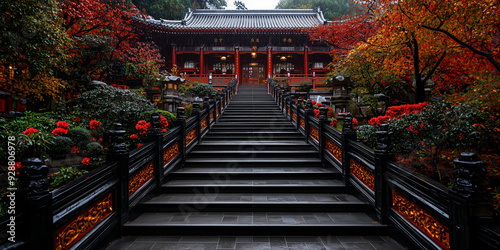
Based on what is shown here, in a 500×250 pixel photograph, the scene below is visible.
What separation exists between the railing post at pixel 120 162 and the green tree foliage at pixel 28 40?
14.8ft

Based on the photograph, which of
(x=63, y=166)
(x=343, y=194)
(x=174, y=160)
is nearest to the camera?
(x=343, y=194)

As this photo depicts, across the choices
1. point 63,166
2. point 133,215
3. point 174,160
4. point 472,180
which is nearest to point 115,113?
point 63,166

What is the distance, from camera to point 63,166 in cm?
619

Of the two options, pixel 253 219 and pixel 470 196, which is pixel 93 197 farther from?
pixel 470 196

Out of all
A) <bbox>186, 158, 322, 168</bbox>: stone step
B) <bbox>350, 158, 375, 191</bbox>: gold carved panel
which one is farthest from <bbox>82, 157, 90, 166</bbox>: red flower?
<bbox>350, 158, 375, 191</bbox>: gold carved panel

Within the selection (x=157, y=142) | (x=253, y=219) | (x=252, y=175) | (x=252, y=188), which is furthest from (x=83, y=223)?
(x=252, y=175)

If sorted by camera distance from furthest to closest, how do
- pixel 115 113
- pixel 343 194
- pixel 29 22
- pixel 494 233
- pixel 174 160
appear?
pixel 115 113 < pixel 29 22 < pixel 174 160 < pixel 343 194 < pixel 494 233

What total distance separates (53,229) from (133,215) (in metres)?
1.44

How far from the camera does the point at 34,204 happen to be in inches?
72.6

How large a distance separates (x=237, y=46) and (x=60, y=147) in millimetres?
17376

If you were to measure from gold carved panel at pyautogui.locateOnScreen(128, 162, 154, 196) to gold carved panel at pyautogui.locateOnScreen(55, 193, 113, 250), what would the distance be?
40 centimetres

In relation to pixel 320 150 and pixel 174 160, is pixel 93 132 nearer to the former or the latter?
pixel 174 160

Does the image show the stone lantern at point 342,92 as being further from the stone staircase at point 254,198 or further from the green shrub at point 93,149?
the green shrub at point 93,149

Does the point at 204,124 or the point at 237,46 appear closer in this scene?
the point at 204,124
